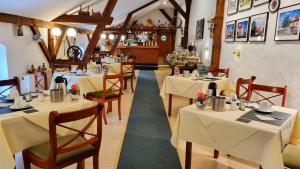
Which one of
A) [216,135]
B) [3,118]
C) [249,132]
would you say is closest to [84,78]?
[3,118]

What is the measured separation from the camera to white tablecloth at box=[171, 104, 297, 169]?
5.40ft

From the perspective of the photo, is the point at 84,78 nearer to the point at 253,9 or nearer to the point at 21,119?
the point at 21,119

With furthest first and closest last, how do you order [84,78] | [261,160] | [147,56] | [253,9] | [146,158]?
1. [147,56]
2. [253,9]
3. [84,78]
4. [146,158]
5. [261,160]

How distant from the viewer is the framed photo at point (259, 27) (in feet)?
11.9

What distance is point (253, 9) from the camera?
4098 mm

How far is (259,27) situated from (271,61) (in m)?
0.72

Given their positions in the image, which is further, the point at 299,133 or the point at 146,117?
the point at 146,117

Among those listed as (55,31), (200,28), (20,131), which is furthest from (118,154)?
(200,28)

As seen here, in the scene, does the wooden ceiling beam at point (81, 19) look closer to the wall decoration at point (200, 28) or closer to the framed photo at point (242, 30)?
the wall decoration at point (200, 28)

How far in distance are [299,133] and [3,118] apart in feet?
8.42

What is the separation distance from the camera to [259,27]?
3.80 meters

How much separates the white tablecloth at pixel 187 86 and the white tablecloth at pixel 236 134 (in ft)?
4.96

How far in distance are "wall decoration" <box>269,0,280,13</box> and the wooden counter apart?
8024 millimetres

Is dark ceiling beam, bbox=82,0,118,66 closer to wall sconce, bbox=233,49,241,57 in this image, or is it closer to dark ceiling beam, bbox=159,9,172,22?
wall sconce, bbox=233,49,241,57
